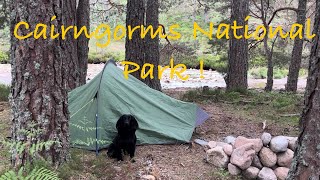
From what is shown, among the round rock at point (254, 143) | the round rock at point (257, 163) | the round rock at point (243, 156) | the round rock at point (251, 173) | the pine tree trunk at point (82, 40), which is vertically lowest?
the round rock at point (251, 173)

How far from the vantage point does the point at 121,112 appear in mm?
5254

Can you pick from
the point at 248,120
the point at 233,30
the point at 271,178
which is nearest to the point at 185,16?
the point at 233,30

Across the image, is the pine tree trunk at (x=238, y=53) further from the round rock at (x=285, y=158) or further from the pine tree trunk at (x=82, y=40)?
the round rock at (x=285, y=158)

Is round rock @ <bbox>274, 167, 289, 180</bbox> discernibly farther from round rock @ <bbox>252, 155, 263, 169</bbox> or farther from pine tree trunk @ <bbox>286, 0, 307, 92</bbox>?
pine tree trunk @ <bbox>286, 0, 307, 92</bbox>

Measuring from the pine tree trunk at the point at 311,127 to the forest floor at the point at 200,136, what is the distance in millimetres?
1610

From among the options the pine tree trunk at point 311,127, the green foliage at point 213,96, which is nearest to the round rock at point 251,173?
the pine tree trunk at point 311,127

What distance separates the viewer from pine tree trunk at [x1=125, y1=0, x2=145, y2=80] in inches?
299

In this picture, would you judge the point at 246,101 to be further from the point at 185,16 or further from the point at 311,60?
the point at 185,16

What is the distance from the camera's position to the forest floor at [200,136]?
4.23 meters

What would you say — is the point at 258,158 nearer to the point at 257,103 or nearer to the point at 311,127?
the point at 311,127

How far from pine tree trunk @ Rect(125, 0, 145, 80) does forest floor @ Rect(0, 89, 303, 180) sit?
1484 millimetres

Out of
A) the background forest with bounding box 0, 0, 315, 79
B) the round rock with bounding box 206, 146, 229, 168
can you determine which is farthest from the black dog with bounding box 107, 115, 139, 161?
the background forest with bounding box 0, 0, 315, 79

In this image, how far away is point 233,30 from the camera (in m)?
8.71

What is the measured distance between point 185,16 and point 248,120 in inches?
1266
